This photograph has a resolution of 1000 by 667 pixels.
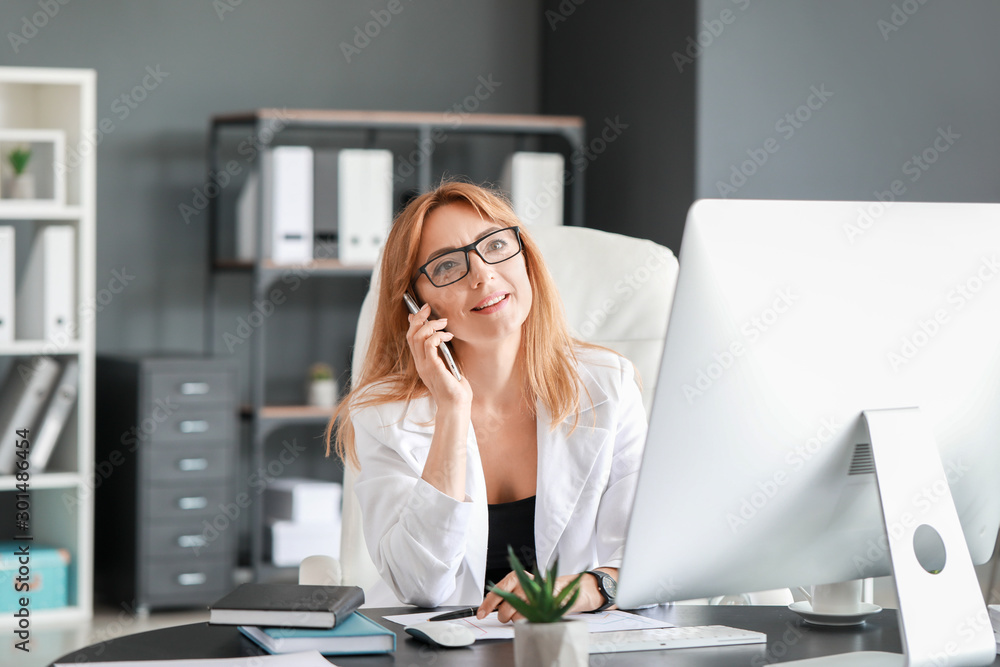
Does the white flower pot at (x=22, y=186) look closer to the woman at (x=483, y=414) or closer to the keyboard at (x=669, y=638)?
the woman at (x=483, y=414)

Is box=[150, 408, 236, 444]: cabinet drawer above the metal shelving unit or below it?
below

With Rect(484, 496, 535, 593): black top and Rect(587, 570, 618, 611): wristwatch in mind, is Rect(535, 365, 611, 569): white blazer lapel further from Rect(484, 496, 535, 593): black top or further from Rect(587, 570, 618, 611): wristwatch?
Rect(587, 570, 618, 611): wristwatch

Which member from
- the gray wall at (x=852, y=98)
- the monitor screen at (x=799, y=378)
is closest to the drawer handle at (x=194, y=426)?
the gray wall at (x=852, y=98)

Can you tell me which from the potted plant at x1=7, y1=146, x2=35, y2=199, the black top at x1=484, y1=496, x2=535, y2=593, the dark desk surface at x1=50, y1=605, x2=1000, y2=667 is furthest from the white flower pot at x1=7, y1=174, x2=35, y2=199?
the dark desk surface at x1=50, y1=605, x2=1000, y2=667

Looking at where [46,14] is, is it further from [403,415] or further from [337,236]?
[403,415]

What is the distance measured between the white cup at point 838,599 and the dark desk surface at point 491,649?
22 mm

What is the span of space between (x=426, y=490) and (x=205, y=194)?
285cm

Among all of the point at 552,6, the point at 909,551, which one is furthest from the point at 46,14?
the point at 909,551

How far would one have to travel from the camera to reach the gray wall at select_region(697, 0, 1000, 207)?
370 cm

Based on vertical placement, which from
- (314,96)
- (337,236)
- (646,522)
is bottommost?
(646,522)

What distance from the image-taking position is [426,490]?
152cm

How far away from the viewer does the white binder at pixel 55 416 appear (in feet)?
11.6

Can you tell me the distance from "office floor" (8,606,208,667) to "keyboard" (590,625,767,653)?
2.26 meters

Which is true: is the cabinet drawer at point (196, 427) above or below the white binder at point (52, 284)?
below
